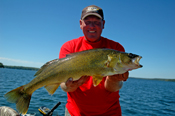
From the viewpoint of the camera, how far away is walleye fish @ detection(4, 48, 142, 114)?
3.07 meters

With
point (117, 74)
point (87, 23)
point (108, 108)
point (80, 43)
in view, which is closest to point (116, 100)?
point (108, 108)

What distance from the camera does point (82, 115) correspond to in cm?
348

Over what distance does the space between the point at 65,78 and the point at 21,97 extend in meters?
1.14

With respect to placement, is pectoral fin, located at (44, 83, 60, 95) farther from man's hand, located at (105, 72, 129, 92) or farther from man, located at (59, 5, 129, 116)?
man's hand, located at (105, 72, 129, 92)

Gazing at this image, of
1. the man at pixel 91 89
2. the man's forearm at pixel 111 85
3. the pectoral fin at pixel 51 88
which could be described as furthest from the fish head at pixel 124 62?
the pectoral fin at pixel 51 88

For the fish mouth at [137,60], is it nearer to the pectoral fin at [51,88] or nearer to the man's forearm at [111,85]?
the man's forearm at [111,85]

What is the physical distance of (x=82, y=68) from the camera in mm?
3086

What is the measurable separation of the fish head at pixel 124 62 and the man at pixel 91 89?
0.19 meters

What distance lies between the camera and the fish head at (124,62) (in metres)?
3.02

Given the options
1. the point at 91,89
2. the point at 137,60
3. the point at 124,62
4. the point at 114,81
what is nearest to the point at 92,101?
the point at 91,89

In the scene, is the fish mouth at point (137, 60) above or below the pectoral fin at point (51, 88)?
A: above

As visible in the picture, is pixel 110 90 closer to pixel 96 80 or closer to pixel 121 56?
pixel 96 80

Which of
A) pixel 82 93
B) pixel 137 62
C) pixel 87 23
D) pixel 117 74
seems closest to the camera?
pixel 137 62

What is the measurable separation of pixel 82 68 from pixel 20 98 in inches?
63.2
